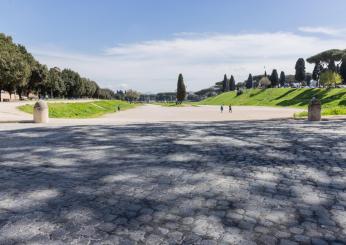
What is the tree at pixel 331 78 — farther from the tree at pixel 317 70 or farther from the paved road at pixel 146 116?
the paved road at pixel 146 116

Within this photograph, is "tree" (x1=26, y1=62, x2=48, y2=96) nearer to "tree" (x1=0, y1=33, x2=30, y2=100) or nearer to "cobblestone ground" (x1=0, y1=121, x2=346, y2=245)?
"tree" (x1=0, y1=33, x2=30, y2=100)

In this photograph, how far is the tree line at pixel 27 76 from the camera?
47.2m

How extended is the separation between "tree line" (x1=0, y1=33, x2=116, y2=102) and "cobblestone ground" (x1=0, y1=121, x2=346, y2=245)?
4254 centimetres

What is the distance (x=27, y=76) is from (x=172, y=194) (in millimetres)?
54998

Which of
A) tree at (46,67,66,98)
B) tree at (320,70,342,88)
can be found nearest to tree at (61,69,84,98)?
tree at (46,67,66,98)

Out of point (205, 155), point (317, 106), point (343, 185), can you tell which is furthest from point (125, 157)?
point (317, 106)

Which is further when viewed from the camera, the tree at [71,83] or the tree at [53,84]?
the tree at [71,83]

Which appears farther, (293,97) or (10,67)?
(293,97)

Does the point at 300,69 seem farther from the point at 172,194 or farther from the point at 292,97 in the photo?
the point at 172,194

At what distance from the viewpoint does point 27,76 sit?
54.4 metres

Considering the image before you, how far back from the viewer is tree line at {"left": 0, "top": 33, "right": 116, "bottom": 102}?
47.2 meters

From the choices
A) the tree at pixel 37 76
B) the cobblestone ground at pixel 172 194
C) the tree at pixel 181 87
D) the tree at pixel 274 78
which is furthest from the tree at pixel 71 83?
the cobblestone ground at pixel 172 194

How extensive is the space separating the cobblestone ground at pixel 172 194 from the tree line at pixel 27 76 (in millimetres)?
42538

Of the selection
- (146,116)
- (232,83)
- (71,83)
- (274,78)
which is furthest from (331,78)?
(232,83)
